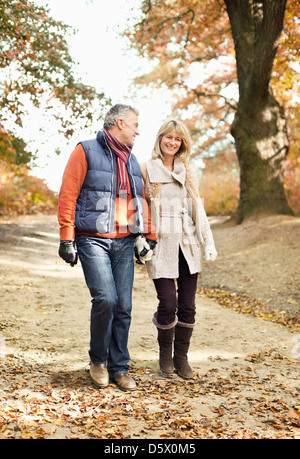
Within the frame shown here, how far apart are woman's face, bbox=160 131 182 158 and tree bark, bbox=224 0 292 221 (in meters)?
7.99

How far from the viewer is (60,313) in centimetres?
624

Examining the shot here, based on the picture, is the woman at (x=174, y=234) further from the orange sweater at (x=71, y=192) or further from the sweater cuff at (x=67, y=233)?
the sweater cuff at (x=67, y=233)

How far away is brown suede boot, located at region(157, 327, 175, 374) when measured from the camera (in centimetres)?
412

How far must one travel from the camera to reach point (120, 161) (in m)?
3.85

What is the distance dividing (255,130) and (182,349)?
8.61 meters

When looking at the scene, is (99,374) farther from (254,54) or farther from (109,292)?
(254,54)

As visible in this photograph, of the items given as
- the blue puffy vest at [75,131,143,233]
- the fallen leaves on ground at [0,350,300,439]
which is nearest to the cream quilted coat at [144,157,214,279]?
the blue puffy vest at [75,131,143,233]

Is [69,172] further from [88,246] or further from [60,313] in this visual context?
[60,313]

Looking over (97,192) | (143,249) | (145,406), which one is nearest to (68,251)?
(97,192)

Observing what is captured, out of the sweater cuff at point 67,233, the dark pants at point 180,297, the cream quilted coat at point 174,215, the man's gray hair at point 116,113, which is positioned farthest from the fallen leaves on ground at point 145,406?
the man's gray hair at point 116,113

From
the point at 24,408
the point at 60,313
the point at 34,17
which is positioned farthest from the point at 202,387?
the point at 34,17

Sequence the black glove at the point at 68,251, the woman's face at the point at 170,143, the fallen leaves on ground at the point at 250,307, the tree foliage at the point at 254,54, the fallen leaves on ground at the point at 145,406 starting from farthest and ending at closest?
the tree foliage at the point at 254,54, the fallen leaves on ground at the point at 250,307, the woman's face at the point at 170,143, the black glove at the point at 68,251, the fallen leaves on ground at the point at 145,406

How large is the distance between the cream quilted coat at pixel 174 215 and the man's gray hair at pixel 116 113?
1.62 ft

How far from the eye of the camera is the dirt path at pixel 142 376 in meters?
3.26
